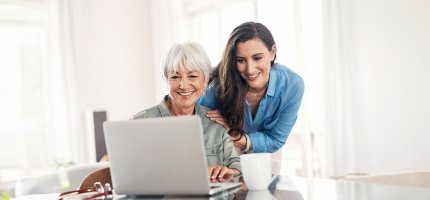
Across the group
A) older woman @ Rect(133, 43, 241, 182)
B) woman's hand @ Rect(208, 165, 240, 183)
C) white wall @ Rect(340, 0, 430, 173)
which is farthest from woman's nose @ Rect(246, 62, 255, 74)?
white wall @ Rect(340, 0, 430, 173)

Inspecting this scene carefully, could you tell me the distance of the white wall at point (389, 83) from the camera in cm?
375

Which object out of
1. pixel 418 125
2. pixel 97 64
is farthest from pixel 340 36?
pixel 97 64

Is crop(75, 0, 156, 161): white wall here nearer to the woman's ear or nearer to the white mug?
the woman's ear

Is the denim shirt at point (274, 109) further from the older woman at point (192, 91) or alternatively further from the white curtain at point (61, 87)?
the white curtain at point (61, 87)

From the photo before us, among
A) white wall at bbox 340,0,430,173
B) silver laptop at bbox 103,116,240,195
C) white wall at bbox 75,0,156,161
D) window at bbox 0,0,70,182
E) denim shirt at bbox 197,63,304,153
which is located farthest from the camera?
white wall at bbox 75,0,156,161

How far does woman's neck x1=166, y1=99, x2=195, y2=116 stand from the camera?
212cm

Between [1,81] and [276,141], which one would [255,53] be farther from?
[1,81]

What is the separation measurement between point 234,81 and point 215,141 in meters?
0.31

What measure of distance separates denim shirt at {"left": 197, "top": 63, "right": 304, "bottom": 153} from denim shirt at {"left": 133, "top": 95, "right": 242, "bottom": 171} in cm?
17

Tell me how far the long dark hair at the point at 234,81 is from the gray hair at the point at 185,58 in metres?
0.18

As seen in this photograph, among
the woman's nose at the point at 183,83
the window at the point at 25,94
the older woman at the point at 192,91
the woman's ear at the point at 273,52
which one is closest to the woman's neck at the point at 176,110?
the older woman at the point at 192,91

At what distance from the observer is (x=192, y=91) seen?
207 cm

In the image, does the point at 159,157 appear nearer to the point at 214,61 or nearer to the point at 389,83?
the point at 389,83

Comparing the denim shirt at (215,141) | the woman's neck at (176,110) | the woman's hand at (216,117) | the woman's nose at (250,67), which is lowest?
the denim shirt at (215,141)
